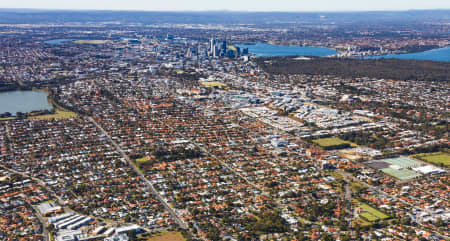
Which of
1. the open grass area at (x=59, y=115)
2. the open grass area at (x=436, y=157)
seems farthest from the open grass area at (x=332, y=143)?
the open grass area at (x=59, y=115)

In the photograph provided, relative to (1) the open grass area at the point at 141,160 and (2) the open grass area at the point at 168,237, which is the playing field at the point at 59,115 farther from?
(2) the open grass area at the point at 168,237

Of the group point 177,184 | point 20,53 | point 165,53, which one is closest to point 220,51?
point 165,53

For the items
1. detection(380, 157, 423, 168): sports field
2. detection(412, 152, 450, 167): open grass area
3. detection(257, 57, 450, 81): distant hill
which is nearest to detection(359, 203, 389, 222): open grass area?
detection(380, 157, 423, 168): sports field

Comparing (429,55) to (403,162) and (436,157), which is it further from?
(403,162)

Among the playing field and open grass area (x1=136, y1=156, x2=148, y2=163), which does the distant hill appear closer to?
the playing field

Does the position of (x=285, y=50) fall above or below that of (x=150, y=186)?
above

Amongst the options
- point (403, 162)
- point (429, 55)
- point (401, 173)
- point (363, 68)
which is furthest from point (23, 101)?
point (429, 55)
